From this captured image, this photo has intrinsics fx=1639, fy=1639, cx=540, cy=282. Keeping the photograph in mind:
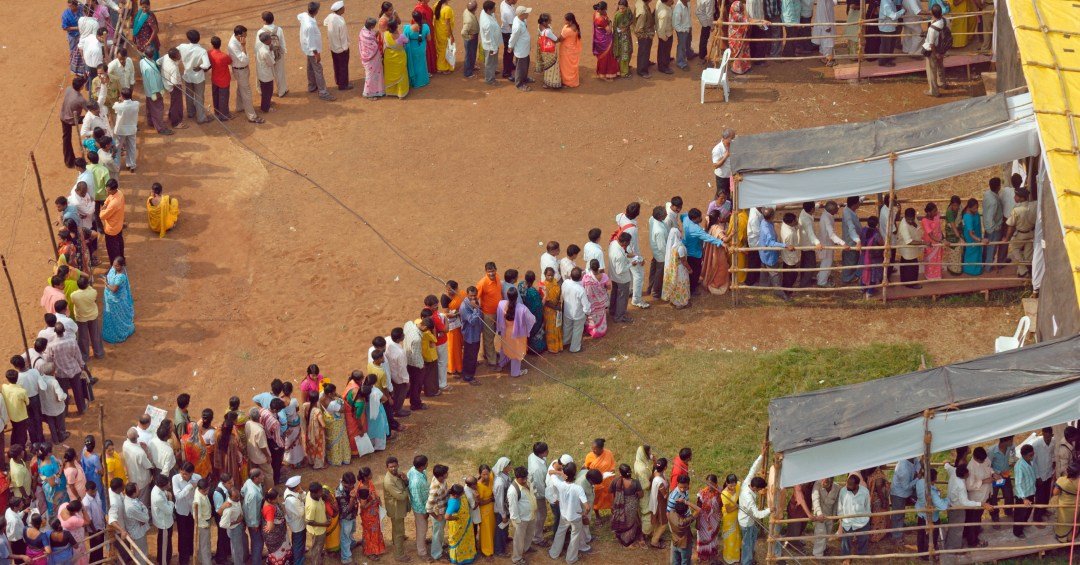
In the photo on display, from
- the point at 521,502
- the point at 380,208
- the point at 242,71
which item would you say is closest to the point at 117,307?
the point at 380,208

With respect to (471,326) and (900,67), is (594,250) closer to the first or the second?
(471,326)

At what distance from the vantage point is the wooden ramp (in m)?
16.9

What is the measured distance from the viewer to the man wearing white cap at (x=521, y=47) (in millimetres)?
24422

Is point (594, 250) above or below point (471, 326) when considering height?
above

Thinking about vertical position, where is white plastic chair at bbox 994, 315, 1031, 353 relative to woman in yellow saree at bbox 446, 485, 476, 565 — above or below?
above

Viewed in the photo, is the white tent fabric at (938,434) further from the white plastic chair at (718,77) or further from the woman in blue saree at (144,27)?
the woman in blue saree at (144,27)

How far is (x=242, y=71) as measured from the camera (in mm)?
23969

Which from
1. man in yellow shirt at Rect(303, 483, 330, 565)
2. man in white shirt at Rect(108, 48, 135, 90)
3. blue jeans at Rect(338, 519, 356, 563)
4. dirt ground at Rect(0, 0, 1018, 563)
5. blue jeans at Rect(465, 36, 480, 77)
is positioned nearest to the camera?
man in yellow shirt at Rect(303, 483, 330, 565)

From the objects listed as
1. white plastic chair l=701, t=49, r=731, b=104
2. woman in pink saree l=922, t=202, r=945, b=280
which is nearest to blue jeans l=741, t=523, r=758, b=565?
woman in pink saree l=922, t=202, r=945, b=280

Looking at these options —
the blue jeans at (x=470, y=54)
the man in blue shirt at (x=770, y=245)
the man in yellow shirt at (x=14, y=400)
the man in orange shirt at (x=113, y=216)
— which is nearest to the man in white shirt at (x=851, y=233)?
the man in blue shirt at (x=770, y=245)

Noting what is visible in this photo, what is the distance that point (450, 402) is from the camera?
19.6 metres

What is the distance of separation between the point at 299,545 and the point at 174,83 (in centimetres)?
905

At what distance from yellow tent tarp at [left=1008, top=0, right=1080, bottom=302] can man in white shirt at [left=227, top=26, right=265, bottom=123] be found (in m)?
10.7

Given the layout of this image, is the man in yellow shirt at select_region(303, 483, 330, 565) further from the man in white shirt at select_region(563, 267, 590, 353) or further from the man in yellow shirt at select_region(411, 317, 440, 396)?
the man in white shirt at select_region(563, 267, 590, 353)
